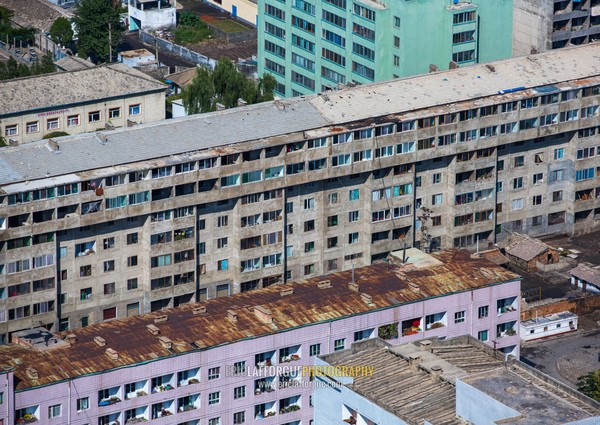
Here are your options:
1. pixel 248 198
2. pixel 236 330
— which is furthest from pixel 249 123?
pixel 236 330

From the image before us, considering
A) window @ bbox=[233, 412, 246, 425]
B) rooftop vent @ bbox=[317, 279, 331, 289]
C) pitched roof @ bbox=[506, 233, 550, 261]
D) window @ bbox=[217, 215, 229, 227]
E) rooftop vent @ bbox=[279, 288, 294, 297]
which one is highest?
rooftop vent @ bbox=[317, 279, 331, 289]

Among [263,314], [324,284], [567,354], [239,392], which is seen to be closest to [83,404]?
[239,392]

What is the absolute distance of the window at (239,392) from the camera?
154 meters

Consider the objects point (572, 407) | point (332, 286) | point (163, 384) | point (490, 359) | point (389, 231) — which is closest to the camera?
point (572, 407)

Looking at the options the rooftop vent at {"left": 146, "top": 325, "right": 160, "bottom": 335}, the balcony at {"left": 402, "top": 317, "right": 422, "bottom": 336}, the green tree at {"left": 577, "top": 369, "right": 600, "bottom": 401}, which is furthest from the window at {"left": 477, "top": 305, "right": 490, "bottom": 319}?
the rooftop vent at {"left": 146, "top": 325, "right": 160, "bottom": 335}

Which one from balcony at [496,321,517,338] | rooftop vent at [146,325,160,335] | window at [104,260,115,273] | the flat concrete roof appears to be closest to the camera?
rooftop vent at [146,325,160,335]

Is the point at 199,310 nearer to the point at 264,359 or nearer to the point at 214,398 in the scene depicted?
the point at 264,359

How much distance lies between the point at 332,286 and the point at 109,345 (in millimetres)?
23263

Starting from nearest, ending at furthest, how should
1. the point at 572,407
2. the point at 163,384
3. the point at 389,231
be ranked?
the point at 572,407 < the point at 163,384 < the point at 389,231

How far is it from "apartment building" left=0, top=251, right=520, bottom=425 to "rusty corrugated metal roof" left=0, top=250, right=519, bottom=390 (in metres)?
0.09

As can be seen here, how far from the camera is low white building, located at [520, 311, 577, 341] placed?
180012 mm

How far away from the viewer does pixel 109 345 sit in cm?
15200

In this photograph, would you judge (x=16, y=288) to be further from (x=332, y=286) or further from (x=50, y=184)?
(x=332, y=286)

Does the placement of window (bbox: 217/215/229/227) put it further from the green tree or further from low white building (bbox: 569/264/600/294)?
the green tree
